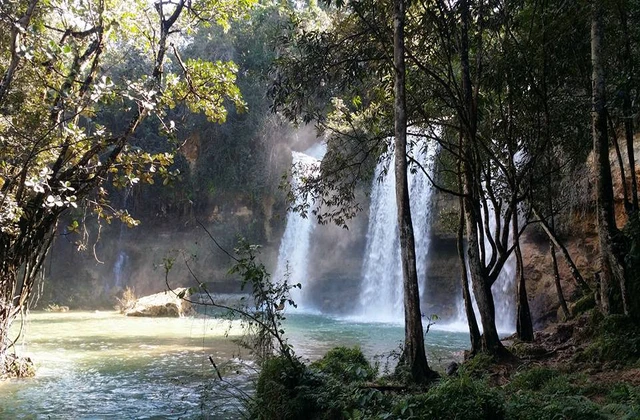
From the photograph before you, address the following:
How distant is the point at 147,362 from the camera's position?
12.4 metres

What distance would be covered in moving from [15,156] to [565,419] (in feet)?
27.4

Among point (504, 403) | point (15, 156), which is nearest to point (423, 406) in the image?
point (504, 403)

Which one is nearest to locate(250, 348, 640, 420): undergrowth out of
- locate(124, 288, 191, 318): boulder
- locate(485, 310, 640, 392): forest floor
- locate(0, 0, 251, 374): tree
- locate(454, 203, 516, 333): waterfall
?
locate(485, 310, 640, 392): forest floor

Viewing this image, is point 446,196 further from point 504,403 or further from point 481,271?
point 504,403

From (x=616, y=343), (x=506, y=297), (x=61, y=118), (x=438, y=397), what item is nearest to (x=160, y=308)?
(x=506, y=297)

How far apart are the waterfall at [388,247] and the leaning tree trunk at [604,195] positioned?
1485 centimetres

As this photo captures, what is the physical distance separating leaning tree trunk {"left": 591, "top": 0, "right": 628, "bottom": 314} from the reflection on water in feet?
9.58

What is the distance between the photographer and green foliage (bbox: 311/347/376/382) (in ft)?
22.3

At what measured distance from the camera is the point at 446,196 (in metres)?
23.0

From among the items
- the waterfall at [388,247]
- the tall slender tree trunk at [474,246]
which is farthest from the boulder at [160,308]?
the tall slender tree trunk at [474,246]

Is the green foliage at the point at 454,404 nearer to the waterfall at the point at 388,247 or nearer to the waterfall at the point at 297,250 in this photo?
the waterfall at the point at 388,247

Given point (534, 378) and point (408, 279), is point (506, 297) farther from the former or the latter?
point (408, 279)

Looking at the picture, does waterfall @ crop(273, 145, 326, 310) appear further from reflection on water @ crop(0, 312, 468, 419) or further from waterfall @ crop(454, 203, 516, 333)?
waterfall @ crop(454, 203, 516, 333)

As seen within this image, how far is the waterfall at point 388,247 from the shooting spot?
2436 cm
